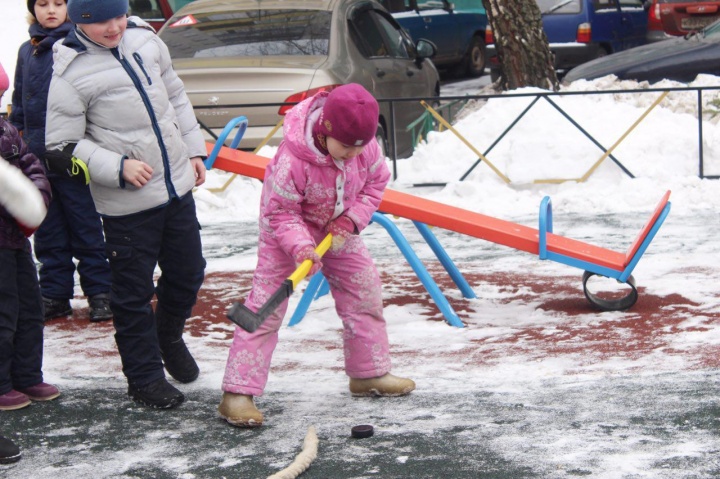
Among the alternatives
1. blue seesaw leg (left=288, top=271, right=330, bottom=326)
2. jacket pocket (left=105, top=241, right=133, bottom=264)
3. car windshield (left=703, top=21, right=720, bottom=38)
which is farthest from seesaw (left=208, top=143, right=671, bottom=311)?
car windshield (left=703, top=21, right=720, bottom=38)

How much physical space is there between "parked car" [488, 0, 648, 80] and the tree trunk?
4576 mm

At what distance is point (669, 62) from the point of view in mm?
11219

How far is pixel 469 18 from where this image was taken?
18.8 meters

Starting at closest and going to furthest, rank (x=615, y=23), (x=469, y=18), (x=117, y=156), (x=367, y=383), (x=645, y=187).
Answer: (x=117, y=156) → (x=367, y=383) → (x=645, y=187) → (x=615, y=23) → (x=469, y=18)

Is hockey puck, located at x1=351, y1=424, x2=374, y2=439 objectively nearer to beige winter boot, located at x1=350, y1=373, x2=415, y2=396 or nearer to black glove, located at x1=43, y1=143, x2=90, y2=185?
beige winter boot, located at x1=350, y1=373, x2=415, y2=396

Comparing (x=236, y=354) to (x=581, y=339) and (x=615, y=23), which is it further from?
(x=615, y=23)

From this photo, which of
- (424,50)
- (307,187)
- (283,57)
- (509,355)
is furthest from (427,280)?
(424,50)

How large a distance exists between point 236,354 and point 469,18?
15.2 meters

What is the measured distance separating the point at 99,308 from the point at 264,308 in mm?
2296

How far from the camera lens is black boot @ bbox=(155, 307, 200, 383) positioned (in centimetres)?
470

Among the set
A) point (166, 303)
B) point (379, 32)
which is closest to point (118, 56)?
point (166, 303)

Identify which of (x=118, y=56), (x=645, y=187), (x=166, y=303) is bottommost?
(x=645, y=187)

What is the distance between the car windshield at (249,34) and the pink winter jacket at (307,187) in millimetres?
5396

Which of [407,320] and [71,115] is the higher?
[71,115]
